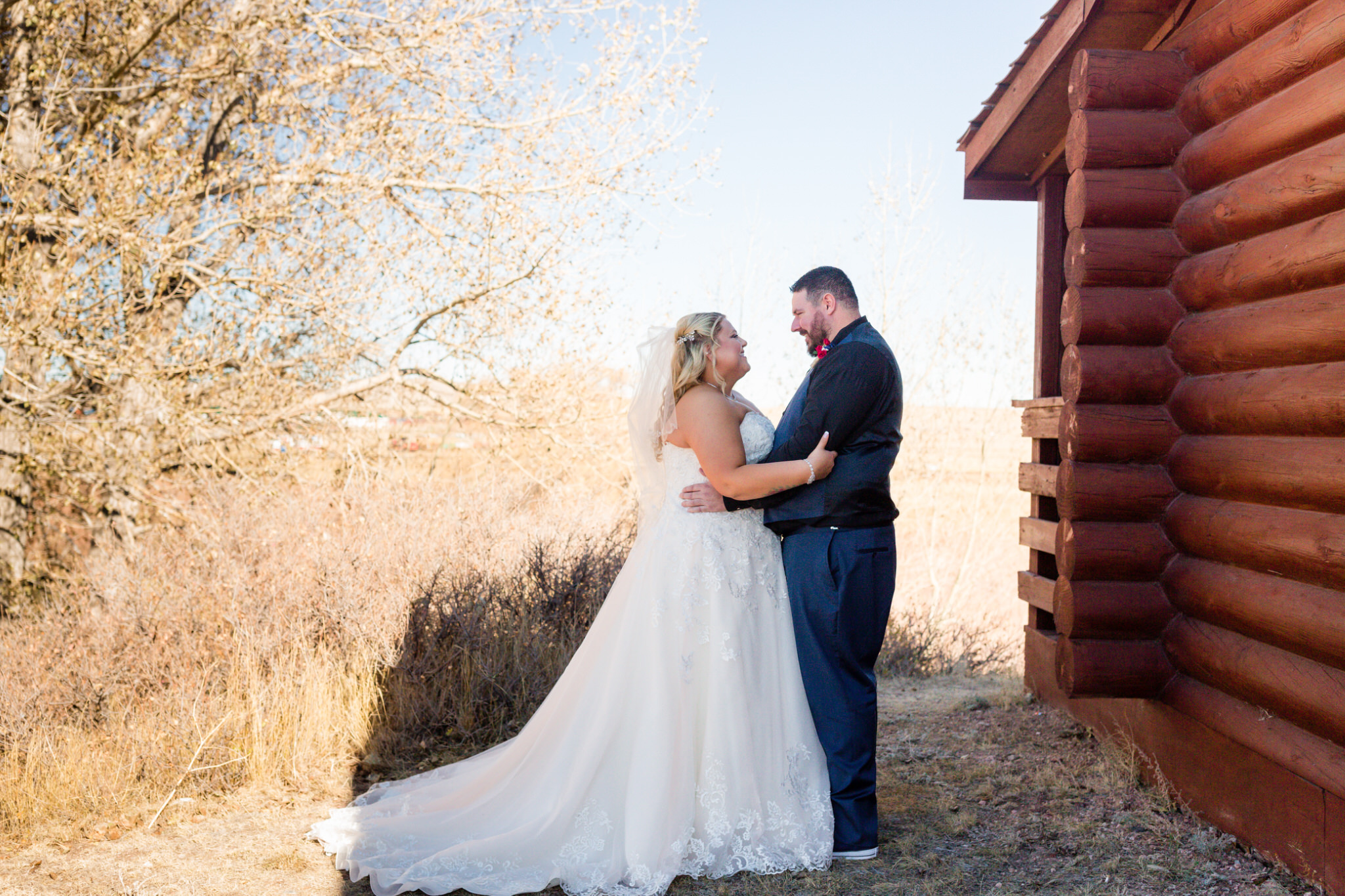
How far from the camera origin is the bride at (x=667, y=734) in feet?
11.3

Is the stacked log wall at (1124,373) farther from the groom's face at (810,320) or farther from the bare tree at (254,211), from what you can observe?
the bare tree at (254,211)

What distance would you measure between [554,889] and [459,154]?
8751mm

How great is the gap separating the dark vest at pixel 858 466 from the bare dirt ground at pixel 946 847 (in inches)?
56.9

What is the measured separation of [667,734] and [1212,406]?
263 centimetres

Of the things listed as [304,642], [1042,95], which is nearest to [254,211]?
[304,642]

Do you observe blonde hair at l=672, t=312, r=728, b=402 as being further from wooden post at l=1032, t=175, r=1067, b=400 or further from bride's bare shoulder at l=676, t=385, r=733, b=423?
wooden post at l=1032, t=175, r=1067, b=400

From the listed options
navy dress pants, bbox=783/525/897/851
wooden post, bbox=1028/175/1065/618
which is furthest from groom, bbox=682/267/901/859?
wooden post, bbox=1028/175/1065/618

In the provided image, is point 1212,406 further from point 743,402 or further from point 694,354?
point 694,354

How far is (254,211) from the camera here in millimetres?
8648

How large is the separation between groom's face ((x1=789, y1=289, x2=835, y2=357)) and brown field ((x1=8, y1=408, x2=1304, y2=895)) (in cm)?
218

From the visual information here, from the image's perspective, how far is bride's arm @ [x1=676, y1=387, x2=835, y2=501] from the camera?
3604mm

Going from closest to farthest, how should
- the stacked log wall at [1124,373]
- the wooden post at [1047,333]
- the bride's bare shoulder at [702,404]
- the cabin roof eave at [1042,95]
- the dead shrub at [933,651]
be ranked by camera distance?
the bride's bare shoulder at [702,404] → the stacked log wall at [1124,373] → the cabin roof eave at [1042,95] → the wooden post at [1047,333] → the dead shrub at [933,651]

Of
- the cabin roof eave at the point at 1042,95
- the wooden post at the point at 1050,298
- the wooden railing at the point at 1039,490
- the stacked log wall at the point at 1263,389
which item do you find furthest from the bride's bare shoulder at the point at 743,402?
the wooden post at the point at 1050,298

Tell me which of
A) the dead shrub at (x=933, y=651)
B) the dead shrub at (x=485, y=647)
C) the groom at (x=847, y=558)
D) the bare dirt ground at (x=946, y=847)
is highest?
the groom at (x=847, y=558)
